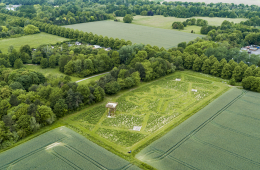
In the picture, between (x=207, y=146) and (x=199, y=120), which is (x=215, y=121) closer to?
(x=199, y=120)

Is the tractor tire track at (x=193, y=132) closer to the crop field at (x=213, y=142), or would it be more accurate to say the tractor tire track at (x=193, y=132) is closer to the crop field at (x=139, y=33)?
the crop field at (x=213, y=142)

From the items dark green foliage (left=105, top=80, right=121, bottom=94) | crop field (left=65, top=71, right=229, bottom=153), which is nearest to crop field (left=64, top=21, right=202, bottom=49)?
crop field (left=65, top=71, right=229, bottom=153)

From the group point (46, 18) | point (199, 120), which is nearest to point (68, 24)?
point (46, 18)

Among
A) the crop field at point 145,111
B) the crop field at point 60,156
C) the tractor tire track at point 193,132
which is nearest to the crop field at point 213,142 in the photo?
the tractor tire track at point 193,132

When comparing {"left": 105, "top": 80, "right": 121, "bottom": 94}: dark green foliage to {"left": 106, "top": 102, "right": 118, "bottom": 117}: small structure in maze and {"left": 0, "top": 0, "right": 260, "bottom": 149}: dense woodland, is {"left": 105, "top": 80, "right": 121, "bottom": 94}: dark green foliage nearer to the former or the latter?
{"left": 0, "top": 0, "right": 260, "bottom": 149}: dense woodland

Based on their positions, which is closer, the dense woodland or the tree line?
the dense woodland
